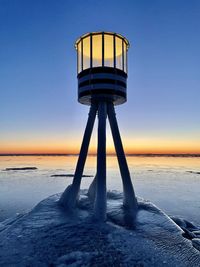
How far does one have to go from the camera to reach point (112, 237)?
812 centimetres

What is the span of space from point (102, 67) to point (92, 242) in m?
8.28

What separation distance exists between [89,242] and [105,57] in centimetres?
897

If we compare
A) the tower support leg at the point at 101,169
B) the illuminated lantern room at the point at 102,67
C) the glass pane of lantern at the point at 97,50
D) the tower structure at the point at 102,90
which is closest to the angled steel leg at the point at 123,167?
the tower structure at the point at 102,90

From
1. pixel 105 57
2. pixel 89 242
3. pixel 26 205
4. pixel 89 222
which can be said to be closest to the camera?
pixel 89 242

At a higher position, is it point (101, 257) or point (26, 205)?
point (101, 257)

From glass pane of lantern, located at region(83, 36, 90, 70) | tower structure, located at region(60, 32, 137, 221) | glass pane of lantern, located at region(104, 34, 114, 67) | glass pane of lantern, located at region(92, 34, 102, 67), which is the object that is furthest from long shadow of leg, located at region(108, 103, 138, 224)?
glass pane of lantern, located at region(83, 36, 90, 70)

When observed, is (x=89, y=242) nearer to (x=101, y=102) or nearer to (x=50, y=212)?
(x=50, y=212)

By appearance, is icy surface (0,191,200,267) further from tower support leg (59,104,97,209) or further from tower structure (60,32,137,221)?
tower structure (60,32,137,221)

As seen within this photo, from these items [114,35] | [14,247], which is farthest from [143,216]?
[114,35]

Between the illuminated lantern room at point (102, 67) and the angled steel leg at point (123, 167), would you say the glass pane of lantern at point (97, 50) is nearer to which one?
the illuminated lantern room at point (102, 67)

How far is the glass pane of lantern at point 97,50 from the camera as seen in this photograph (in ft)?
38.9

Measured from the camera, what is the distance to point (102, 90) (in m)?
11.5

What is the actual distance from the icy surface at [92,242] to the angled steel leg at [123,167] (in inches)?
Answer: 33.1

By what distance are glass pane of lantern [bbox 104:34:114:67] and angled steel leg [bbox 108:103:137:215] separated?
221 centimetres
